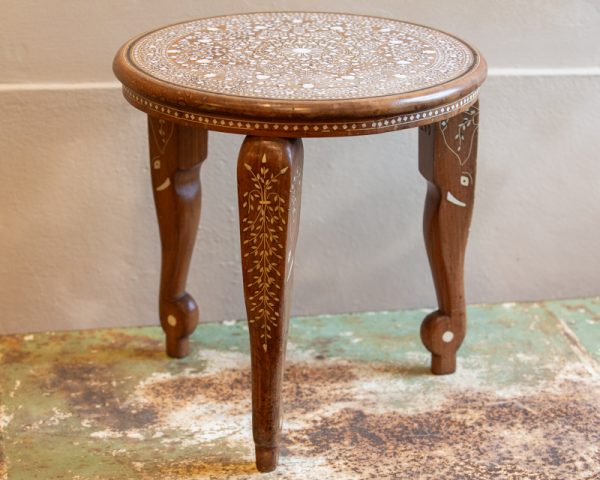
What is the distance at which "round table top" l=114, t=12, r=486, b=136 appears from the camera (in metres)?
1.39

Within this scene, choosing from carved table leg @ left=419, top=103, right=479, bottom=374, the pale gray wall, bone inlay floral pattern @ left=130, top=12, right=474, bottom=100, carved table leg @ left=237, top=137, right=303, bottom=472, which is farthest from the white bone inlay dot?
bone inlay floral pattern @ left=130, top=12, right=474, bottom=100

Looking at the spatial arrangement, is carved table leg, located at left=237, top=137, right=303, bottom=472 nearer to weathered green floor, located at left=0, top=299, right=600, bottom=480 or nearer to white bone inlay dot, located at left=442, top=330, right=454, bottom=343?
weathered green floor, located at left=0, top=299, right=600, bottom=480

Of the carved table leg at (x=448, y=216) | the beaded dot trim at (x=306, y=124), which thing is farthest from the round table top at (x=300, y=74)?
the carved table leg at (x=448, y=216)

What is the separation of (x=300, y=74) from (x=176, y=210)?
1.56ft

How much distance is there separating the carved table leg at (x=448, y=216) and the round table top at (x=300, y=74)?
15cm

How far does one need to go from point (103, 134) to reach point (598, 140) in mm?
1078

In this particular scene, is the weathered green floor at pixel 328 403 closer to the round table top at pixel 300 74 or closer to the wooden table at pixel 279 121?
the wooden table at pixel 279 121

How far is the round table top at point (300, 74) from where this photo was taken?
1.39m

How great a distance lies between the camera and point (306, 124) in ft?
4.53

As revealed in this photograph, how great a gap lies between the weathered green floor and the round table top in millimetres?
615

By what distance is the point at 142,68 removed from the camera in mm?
1529

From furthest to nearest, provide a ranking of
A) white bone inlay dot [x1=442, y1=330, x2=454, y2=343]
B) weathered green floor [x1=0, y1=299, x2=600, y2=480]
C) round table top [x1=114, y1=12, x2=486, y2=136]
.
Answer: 1. white bone inlay dot [x1=442, y1=330, x2=454, y2=343]
2. weathered green floor [x1=0, y1=299, x2=600, y2=480]
3. round table top [x1=114, y1=12, x2=486, y2=136]

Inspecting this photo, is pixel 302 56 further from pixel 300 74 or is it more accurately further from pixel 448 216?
pixel 448 216

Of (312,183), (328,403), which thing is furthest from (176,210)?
(328,403)
